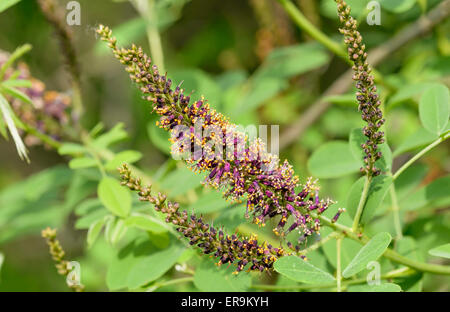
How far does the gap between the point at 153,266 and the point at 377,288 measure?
0.41 m

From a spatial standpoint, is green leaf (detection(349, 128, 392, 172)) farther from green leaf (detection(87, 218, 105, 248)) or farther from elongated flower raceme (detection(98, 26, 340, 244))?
green leaf (detection(87, 218, 105, 248))

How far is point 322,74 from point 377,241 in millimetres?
1636

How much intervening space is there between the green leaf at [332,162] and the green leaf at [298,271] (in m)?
0.37

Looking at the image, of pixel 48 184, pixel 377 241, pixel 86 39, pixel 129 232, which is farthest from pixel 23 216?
pixel 86 39

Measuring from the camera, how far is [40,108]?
4.26 ft

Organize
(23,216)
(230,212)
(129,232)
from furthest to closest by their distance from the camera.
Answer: (23,216), (129,232), (230,212)

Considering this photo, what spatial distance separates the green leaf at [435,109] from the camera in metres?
0.89

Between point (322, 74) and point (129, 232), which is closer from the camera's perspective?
point (129, 232)

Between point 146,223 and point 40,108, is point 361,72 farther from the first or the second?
point 40,108

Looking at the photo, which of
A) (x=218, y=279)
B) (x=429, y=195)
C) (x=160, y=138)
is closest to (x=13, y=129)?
(x=218, y=279)

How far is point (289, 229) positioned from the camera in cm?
74

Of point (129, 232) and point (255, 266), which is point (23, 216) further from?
point (255, 266)

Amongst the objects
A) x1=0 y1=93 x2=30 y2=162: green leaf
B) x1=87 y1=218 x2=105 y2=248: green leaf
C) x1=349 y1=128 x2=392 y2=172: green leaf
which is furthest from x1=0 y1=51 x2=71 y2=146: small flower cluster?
x1=349 y1=128 x2=392 y2=172: green leaf

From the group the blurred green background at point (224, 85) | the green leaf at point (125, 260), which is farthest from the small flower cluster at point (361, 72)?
the green leaf at point (125, 260)
